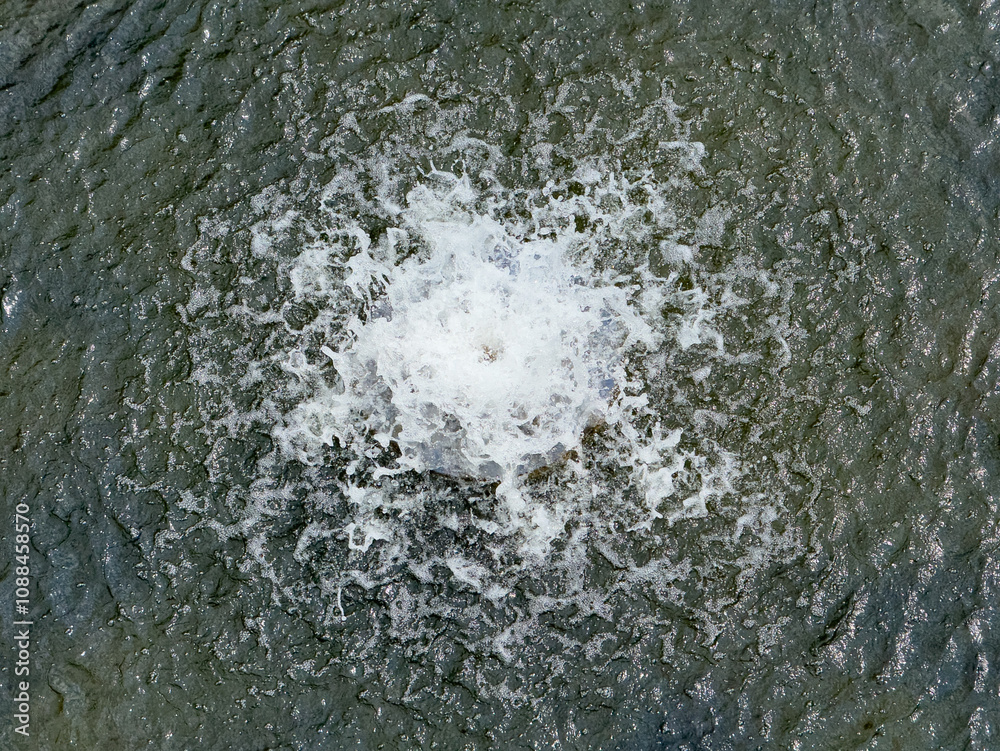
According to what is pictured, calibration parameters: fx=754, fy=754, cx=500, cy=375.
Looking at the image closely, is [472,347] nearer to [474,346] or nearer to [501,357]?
[474,346]

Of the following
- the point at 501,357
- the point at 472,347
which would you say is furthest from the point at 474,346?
the point at 501,357

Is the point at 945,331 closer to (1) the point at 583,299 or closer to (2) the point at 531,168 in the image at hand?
(1) the point at 583,299

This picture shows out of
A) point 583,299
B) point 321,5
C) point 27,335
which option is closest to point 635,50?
point 583,299

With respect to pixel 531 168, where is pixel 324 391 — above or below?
below

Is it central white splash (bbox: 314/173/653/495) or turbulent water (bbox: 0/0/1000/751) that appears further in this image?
central white splash (bbox: 314/173/653/495)

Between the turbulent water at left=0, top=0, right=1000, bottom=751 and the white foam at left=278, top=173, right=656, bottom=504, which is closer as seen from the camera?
the turbulent water at left=0, top=0, right=1000, bottom=751
